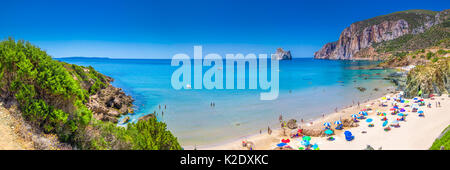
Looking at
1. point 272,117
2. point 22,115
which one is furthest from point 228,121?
point 22,115

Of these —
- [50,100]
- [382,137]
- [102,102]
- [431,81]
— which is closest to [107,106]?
[102,102]

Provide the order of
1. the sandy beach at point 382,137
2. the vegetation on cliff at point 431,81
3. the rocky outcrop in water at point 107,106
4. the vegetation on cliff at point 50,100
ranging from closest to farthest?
the vegetation on cliff at point 50,100 < the sandy beach at point 382,137 < the rocky outcrop in water at point 107,106 < the vegetation on cliff at point 431,81

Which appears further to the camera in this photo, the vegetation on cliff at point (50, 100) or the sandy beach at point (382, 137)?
the sandy beach at point (382, 137)

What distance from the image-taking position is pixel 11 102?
9.63 metres

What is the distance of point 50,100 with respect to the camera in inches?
417

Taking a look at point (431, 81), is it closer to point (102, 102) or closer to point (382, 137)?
point (382, 137)

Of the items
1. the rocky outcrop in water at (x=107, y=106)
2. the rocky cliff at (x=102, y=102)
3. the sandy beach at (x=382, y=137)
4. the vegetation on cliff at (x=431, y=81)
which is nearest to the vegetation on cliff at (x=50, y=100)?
the sandy beach at (x=382, y=137)

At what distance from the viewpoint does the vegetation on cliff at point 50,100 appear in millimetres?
9750

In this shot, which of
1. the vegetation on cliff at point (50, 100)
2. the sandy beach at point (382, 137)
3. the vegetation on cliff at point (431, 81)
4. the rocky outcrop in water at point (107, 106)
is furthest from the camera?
the vegetation on cliff at point (431, 81)

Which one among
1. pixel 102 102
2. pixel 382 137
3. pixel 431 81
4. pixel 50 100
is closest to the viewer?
pixel 50 100

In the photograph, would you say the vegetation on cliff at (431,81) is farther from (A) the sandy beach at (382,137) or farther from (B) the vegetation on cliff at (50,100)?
(B) the vegetation on cliff at (50,100)

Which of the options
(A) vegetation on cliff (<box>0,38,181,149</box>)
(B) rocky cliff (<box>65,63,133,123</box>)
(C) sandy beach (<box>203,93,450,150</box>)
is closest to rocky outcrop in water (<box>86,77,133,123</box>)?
(B) rocky cliff (<box>65,63,133,123</box>)

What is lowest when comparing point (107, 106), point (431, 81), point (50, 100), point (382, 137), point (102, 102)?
point (382, 137)
